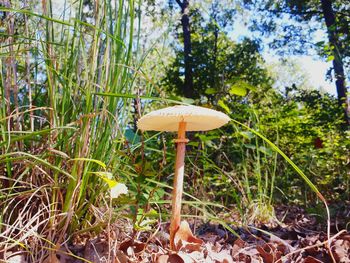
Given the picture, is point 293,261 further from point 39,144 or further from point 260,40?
point 260,40

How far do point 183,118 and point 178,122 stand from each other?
0.24 ft

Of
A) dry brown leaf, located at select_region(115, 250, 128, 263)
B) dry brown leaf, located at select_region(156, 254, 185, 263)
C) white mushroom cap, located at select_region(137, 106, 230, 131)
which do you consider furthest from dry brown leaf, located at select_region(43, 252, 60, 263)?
white mushroom cap, located at select_region(137, 106, 230, 131)

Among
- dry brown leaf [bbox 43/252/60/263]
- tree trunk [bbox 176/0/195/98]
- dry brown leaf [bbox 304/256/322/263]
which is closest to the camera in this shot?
dry brown leaf [bbox 43/252/60/263]

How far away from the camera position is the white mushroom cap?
2.89ft

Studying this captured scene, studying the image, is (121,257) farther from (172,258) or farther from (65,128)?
(65,128)

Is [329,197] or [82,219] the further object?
[329,197]

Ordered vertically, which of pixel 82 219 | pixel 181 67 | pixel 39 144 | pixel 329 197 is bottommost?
pixel 329 197

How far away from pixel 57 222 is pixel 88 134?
0.23 metres

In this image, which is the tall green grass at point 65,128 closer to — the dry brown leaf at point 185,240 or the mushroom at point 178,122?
the mushroom at point 178,122

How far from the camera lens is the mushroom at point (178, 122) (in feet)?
2.90

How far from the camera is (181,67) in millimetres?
8039

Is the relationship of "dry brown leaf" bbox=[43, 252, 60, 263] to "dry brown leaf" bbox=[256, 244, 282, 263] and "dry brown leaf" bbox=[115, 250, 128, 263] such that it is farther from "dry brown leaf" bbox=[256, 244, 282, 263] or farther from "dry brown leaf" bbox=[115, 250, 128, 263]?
"dry brown leaf" bbox=[256, 244, 282, 263]

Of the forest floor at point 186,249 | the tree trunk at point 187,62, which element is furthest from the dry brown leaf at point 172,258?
the tree trunk at point 187,62

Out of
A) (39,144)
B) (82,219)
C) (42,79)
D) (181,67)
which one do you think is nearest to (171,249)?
(82,219)
